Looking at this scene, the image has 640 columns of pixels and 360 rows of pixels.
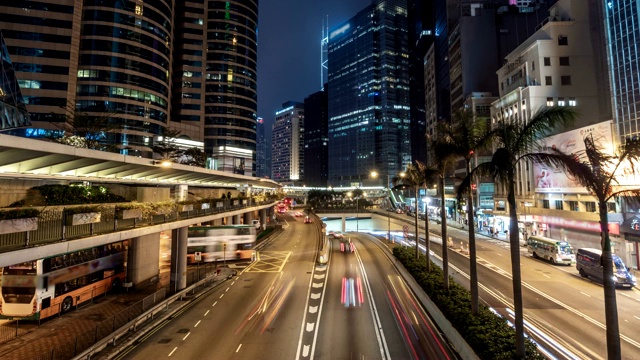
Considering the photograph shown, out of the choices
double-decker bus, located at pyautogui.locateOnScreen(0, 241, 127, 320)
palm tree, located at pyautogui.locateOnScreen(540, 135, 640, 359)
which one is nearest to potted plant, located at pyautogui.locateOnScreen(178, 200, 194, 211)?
double-decker bus, located at pyautogui.locateOnScreen(0, 241, 127, 320)

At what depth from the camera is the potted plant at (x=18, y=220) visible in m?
11.0

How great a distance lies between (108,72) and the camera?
217ft

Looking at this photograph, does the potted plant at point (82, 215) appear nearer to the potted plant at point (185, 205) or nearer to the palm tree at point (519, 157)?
the potted plant at point (185, 205)

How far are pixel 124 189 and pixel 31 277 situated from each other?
27.0 feet

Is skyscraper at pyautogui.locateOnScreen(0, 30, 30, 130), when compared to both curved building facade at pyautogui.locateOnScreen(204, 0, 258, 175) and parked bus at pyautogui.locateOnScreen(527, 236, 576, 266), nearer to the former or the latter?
curved building facade at pyautogui.locateOnScreen(204, 0, 258, 175)

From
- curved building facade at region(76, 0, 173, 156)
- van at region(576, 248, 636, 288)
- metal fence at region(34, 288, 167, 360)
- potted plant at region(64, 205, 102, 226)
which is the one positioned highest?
curved building facade at region(76, 0, 173, 156)

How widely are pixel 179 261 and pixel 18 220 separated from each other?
1513 cm

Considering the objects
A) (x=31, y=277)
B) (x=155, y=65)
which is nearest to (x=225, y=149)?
(x=155, y=65)

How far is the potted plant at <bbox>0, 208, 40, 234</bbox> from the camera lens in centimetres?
1104

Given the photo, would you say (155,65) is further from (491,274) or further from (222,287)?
(491,274)

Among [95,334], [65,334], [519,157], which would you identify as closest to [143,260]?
[65,334]

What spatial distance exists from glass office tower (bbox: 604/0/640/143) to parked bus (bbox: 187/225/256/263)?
46.4 metres

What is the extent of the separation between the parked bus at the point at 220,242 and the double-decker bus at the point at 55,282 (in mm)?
10288

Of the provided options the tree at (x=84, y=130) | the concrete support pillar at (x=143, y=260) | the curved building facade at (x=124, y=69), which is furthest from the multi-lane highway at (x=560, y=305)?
the curved building facade at (x=124, y=69)
